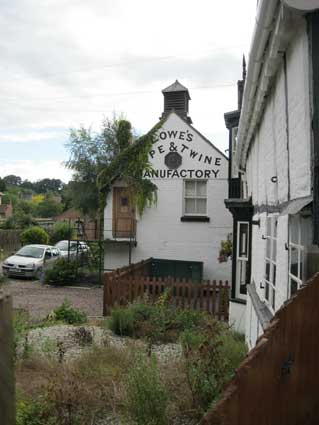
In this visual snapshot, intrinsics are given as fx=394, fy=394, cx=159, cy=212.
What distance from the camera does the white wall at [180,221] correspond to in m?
15.5

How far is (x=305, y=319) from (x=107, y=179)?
50.3 feet

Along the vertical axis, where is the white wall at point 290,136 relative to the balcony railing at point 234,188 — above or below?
below

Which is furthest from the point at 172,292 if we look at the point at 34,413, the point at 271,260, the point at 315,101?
the point at 315,101

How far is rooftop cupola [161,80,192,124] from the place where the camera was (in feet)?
56.5

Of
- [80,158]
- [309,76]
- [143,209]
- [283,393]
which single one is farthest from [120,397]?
[80,158]

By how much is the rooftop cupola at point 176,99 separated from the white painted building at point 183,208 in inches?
51.5

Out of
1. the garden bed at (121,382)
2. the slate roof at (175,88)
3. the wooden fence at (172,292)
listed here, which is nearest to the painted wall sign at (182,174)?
the slate roof at (175,88)

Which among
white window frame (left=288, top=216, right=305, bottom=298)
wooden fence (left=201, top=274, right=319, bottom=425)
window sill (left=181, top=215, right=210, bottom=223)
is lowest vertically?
wooden fence (left=201, top=274, right=319, bottom=425)

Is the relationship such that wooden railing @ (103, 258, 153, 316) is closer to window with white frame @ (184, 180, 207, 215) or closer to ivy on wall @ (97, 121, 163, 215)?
ivy on wall @ (97, 121, 163, 215)

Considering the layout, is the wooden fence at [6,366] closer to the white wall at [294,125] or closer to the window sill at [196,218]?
the white wall at [294,125]

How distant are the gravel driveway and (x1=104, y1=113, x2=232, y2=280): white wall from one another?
2.72m

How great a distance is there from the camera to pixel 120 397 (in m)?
4.05

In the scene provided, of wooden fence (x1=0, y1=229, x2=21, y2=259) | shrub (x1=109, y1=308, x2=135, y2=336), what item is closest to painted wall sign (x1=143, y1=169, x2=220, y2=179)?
shrub (x1=109, y1=308, x2=135, y2=336)

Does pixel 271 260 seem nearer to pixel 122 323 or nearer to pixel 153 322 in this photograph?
pixel 153 322
